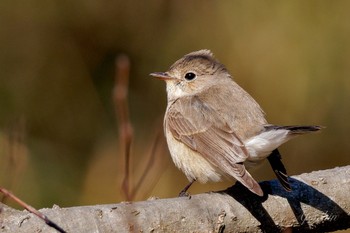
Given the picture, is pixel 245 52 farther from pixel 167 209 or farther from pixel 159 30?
pixel 167 209

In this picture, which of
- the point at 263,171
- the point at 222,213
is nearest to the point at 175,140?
the point at 222,213

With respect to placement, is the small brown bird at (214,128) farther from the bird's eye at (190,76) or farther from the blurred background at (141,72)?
the blurred background at (141,72)

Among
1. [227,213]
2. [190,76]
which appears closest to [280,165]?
[227,213]

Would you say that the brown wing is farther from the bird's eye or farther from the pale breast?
the bird's eye

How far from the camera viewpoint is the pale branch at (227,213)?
11.8ft

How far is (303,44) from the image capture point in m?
6.74

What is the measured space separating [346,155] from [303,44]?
1.07m

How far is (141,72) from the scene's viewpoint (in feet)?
23.5

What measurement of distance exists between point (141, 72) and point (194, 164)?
2.17 meters

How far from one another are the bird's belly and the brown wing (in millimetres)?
49

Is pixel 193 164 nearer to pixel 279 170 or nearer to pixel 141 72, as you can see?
pixel 279 170

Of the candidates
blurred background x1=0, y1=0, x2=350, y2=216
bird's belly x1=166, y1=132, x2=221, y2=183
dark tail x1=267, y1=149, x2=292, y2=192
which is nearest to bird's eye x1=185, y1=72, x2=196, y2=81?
bird's belly x1=166, y1=132, x2=221, y2=183

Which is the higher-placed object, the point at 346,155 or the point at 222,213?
the point at 222,213

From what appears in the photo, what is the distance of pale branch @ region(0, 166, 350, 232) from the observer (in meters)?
3.59
